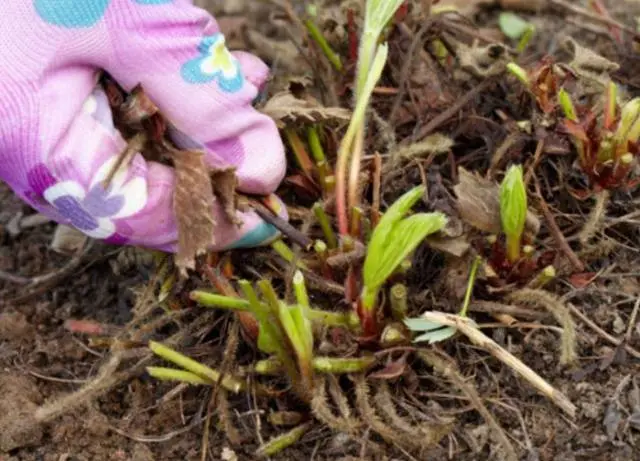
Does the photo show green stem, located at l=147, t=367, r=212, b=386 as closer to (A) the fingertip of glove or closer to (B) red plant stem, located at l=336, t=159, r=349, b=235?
(B) red plant stem, located at l=336, t=159, r=349, b=235

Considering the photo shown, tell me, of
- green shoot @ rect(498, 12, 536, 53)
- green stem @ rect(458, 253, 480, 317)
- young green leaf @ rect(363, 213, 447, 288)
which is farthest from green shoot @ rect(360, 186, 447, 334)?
green shoot @ rect(498, 12, 536, 53)

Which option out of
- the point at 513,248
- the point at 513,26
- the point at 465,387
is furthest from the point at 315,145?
the point at 513,26

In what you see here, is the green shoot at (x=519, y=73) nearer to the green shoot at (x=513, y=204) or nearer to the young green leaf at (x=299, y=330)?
the green shoot at (x=513, y=204)

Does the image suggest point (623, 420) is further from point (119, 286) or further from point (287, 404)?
point (119, 286)

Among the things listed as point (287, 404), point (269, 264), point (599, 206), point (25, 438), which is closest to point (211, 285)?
point (269, 264)

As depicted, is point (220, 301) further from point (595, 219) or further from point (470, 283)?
point (595, 219)
